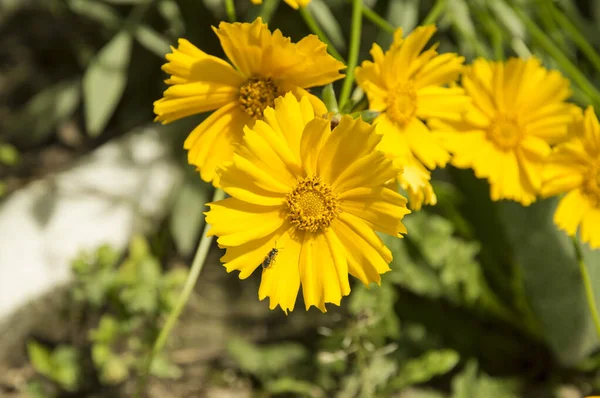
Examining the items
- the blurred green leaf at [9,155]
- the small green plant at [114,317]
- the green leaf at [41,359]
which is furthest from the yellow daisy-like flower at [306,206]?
the blurred green leaf at [9,155]

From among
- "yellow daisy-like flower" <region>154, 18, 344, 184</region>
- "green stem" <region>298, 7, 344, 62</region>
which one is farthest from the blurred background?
"yellow daisy-like flower" <region>154, 18, 344, 184</region>

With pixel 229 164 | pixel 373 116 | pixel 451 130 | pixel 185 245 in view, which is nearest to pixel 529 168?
pixel 451 130

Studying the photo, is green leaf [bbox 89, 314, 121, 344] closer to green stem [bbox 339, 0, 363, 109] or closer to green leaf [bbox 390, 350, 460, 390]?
green leaf [bbox 390, 350, 460, 390]

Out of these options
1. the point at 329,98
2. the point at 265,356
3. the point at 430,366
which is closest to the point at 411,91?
the point at 329,98

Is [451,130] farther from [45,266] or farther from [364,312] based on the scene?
[45,266]

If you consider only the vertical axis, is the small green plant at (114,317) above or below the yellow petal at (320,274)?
above

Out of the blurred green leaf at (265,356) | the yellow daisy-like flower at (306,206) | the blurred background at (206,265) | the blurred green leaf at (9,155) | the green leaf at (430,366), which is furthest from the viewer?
the blurred green leaf at (9,155)

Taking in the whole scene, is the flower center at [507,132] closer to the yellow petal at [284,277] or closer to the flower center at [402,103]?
the flower center at [402,103]
